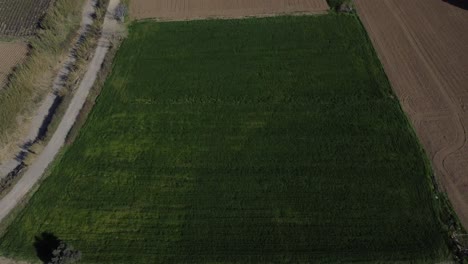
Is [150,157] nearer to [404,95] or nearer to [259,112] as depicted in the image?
[259,112]

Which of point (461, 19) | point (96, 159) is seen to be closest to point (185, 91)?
point (96, 159)

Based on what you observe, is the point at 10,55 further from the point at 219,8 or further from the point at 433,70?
the point at 433,70

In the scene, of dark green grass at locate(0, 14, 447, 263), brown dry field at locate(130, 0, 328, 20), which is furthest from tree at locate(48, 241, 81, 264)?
brown dry field at locate(130, 0, 328, 20)

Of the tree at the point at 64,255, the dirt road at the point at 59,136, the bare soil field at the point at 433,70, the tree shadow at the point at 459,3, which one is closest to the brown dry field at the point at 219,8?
the dirt road at the point at 59,136

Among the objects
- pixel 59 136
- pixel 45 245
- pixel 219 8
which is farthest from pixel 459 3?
pixel 45 245

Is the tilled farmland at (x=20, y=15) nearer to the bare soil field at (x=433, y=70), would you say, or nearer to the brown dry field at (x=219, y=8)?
the brown dry field at (x=219, y=8)

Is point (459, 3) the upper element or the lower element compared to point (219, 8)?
upper

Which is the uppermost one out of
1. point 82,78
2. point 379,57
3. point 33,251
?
point 379,57
